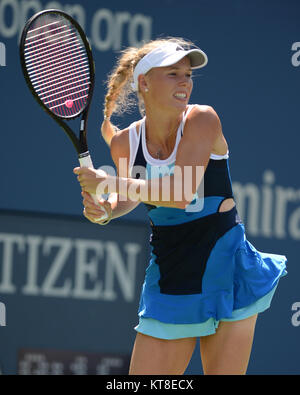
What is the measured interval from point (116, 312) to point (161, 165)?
5.63 feet

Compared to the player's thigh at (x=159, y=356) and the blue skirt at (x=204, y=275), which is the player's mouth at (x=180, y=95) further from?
the player's thigh at (x=159, y=356)

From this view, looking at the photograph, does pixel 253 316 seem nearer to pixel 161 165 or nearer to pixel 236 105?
pixel 161 165

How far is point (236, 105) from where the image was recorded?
455cm

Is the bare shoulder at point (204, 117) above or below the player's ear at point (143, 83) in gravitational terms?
below

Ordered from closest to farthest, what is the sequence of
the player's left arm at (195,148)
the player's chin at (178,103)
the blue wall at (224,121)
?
the player's left arm at (195,148), the player's chin at (178,103), the blue wall at (224,121)

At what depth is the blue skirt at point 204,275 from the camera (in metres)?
2.70

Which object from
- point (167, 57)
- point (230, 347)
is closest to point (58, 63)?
point (167, 57)

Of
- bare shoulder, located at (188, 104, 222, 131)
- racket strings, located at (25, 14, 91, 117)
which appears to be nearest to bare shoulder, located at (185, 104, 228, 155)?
bare shoulder, located at (188, 104, 222, 131)

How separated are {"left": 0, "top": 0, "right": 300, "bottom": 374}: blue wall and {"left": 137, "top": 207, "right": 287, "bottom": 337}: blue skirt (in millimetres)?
1568

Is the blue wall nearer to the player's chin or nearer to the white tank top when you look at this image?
the white tank top

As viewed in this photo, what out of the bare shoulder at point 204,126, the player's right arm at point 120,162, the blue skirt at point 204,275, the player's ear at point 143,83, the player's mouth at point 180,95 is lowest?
the blue skirt at point 204,275

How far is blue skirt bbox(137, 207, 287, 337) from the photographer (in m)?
2.70

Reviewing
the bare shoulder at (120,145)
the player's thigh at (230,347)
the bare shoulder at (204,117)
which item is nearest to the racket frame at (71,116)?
the bare shoulder at (120,145)
